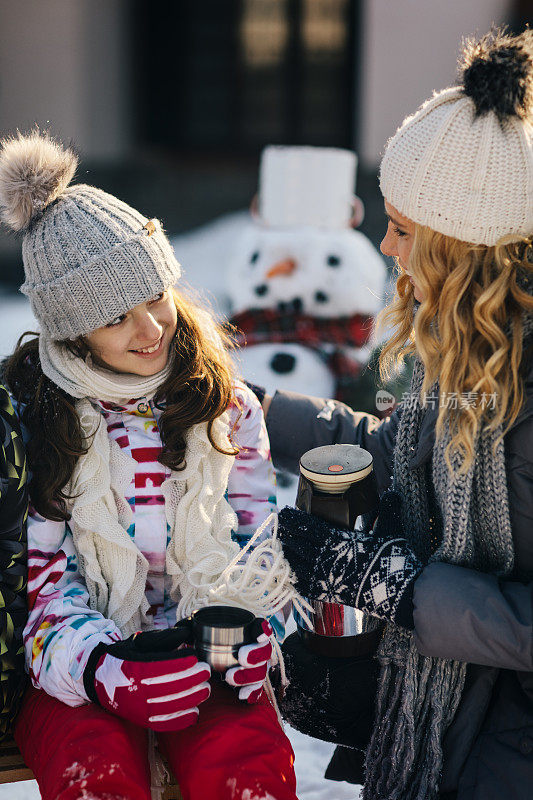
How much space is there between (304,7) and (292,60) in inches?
16.1

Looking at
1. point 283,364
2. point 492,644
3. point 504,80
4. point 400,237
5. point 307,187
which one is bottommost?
point 283,364

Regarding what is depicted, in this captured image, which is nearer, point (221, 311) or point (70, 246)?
point (70, 246)

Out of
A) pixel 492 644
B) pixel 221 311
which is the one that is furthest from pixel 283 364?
pixel 492 644

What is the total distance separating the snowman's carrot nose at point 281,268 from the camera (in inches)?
154

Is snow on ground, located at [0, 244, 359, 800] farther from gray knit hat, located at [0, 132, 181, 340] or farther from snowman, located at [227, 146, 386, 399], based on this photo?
gray knit hat, located at [0, 132, 181, 340]

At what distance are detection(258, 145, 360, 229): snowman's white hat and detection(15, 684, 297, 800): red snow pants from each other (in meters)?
2.64

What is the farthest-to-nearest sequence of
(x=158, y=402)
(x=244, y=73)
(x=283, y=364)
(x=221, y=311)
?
(x=244, y=73), (x=221, y=311), (x=283, y=364), (x=158, y=402)

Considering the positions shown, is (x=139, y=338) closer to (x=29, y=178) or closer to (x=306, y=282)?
(x=29, y=178)

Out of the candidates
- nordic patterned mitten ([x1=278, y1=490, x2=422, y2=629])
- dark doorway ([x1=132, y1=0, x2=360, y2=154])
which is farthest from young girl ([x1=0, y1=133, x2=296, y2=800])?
dark doorway ([x1=132, y1=0, x2=360, y2=154])

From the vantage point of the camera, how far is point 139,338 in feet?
6.32

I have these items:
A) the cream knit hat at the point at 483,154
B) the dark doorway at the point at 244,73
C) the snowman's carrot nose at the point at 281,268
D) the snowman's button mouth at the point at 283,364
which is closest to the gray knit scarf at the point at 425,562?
the cream knit hat at the point at 483,154

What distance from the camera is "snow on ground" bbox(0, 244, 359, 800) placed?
7.74ft

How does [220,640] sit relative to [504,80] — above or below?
below

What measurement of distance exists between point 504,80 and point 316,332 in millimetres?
2413
